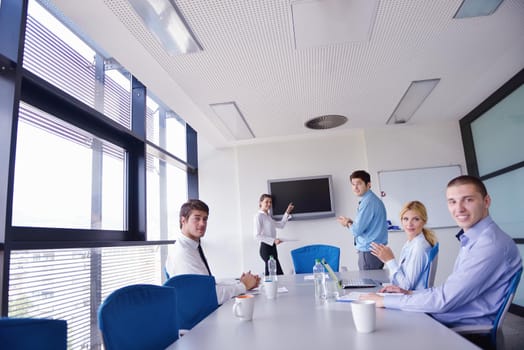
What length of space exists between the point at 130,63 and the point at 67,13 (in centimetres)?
73

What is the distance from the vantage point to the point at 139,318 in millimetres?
1272

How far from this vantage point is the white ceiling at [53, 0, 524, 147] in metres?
2.41

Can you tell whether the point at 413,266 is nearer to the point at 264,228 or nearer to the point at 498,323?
the point at 498,323

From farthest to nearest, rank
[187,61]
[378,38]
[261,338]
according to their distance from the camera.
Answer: [187,61] < [378,38] < [261,338]

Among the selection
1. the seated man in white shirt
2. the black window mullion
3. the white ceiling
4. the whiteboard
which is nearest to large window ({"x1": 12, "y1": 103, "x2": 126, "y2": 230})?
the black window mullion

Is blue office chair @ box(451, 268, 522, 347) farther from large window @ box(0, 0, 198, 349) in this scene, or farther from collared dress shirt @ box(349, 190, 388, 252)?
large window @ box(0, 0, 198, 349)

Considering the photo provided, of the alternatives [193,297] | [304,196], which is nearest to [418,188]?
[304,196]

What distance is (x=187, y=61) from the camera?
117 inches

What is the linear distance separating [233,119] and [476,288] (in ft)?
11.5

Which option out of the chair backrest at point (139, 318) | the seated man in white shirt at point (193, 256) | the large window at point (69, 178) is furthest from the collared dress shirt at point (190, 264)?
the large window at point (69, 178)

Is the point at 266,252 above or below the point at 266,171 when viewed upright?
below

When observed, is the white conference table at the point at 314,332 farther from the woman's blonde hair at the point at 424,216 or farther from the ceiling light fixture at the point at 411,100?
the ceiling light fixture at the point at 411,100

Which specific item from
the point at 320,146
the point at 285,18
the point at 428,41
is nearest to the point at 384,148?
the point at 320,146

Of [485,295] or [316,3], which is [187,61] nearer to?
[316,3]
